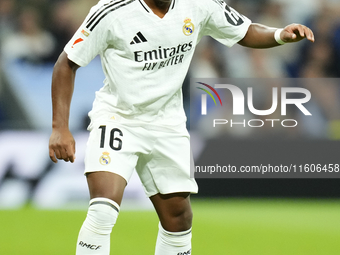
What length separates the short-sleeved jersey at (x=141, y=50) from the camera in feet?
9.86

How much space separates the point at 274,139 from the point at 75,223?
265 cm

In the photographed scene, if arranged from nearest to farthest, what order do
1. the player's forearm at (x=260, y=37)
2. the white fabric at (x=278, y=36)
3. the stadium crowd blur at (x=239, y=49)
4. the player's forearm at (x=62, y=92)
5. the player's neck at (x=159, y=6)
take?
the player's forearm at (x=62, y=92) → the player's neck at (x=159, y=6) → the white fabric at (x=278, y=36) → the player's forearm at (x=260, y=37) → the stadium crowd blur at (x=239, y=49)

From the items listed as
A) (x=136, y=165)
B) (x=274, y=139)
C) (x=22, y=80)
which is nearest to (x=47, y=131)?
(x=22, y=80)

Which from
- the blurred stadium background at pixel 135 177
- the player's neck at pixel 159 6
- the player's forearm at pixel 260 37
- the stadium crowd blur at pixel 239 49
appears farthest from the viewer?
the stadium crowd blur at pixel 239 49

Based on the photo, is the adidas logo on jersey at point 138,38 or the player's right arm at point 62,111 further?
the adidas logo on jersey at point 138,38

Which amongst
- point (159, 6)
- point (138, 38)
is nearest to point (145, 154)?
point (138, 38)

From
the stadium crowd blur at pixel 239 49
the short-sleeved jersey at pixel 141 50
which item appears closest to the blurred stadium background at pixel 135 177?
the stadium crowd blur at pixel 239 49

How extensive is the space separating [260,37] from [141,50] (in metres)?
0.82

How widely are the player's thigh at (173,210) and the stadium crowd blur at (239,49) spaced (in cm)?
355

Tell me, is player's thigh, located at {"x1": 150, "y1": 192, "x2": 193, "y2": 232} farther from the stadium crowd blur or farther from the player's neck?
the stadium crowd blur

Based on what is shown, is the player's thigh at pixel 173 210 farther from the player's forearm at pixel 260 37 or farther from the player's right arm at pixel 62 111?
the player's forearm at pixel 260 37

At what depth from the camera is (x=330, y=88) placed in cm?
706

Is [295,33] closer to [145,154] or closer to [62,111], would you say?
[145,154]

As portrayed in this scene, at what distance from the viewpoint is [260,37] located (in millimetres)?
3400
